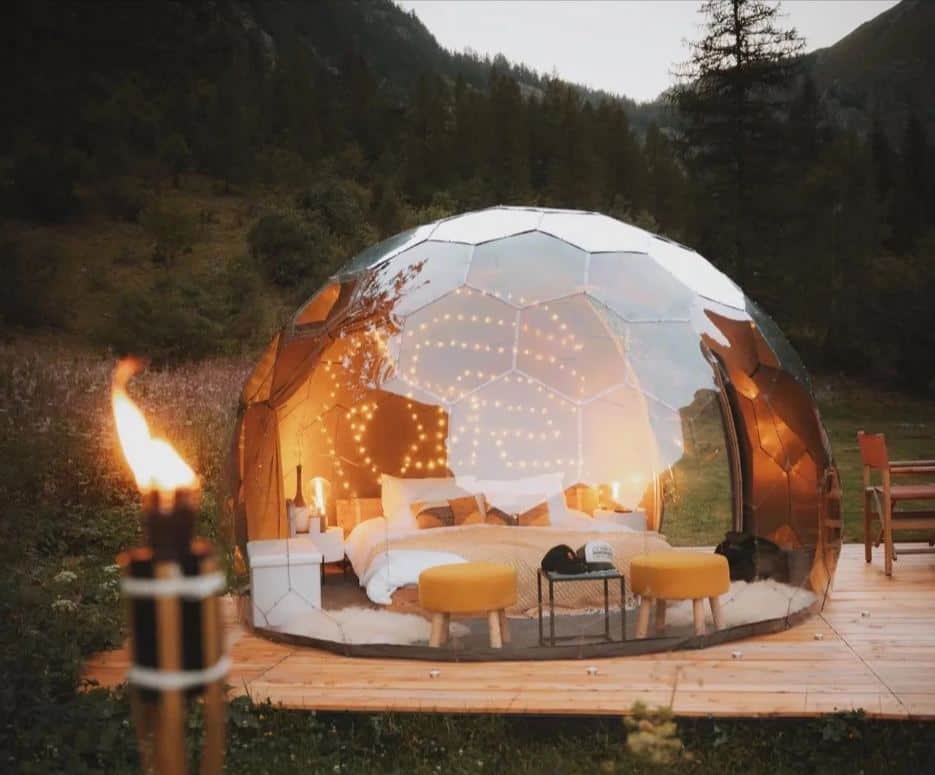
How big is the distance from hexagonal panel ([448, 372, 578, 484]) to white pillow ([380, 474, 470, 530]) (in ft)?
0.53

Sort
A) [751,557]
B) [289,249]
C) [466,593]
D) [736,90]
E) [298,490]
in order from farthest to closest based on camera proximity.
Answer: [736,90] → [289,249] → [298,490] → [751,557] → [466,593]

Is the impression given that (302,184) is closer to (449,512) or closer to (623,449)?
(449,512)

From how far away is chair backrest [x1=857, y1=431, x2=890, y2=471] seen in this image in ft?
24.9

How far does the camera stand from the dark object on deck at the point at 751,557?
20.8ft

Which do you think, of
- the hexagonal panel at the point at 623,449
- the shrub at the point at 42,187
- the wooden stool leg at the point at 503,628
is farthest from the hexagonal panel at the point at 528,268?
the shrub at the point at 42,187

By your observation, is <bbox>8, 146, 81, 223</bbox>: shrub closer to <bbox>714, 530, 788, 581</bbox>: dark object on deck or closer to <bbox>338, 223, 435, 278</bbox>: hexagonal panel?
<bbox>338, 223, 435, 278</bbox>: hexagonal panel

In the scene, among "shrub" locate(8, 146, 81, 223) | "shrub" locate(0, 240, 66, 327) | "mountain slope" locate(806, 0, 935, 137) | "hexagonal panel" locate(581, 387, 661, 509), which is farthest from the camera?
"mountain slope" locate(806, 0, 935, 137)

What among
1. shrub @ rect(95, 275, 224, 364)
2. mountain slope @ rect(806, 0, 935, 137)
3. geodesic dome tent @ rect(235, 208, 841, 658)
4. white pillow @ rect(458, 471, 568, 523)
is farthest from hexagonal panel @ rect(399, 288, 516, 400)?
mountain slope @ rect(806, 0, 935, 137)

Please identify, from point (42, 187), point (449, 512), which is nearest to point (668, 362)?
point (449, 512)

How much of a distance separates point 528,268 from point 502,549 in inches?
67.9

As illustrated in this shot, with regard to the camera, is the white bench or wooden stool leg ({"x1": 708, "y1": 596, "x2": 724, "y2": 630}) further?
the white bench

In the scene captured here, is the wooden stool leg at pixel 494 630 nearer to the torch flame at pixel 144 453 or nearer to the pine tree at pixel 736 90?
the torch flame at pixel 144 453

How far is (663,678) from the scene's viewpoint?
5289 mm

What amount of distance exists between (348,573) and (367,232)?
18543 mm
